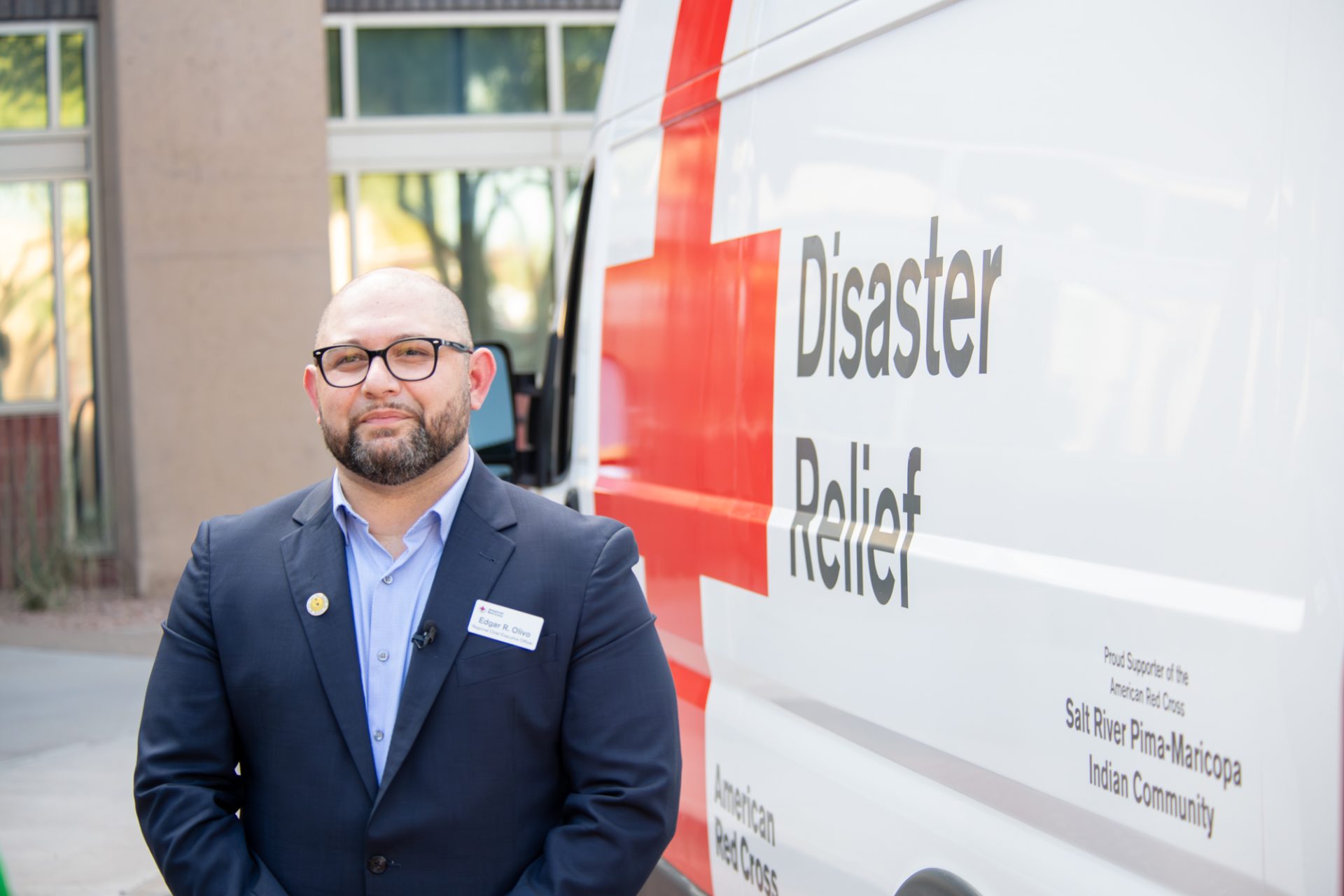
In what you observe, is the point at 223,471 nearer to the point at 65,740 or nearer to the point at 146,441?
the point at 146,441

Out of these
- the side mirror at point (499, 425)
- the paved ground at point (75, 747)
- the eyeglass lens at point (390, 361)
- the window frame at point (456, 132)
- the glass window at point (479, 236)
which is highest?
the window frame at point (456, 132)

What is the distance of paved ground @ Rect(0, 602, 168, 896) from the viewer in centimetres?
515

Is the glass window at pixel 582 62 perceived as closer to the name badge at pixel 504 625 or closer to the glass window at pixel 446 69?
the glass window at pixel 446 69

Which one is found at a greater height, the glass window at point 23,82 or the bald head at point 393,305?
the glass window at point 23,82

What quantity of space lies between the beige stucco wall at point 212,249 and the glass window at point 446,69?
595 millimetres

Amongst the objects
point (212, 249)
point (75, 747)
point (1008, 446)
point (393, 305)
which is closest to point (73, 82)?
point (212, 249)

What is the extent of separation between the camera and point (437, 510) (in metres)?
2.09

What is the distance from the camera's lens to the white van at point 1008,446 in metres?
1.42

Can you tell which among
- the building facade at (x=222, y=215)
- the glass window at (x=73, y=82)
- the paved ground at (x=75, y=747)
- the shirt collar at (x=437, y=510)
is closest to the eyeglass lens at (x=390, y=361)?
the shirt collar at (x=437, y=510)

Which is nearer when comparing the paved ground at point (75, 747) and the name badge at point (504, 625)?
the name badge at point (504, 625)

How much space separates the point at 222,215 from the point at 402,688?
934 centimetres

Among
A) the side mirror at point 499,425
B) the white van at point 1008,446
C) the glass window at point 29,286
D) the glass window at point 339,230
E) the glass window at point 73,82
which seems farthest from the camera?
the glass window at point 339,230

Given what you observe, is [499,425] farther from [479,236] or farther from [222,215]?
[479,236]

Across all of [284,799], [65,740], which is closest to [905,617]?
[284,799]
